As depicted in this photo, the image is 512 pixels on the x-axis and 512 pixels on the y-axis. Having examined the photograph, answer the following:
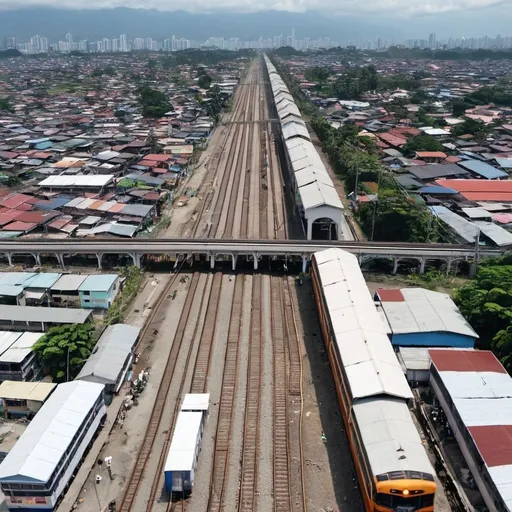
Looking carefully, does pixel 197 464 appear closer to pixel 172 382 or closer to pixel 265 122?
pixel 172 382

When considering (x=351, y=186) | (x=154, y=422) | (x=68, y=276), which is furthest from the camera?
(x=351, y=186)

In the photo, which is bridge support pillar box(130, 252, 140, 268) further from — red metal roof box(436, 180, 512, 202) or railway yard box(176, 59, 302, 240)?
red metal roof box(436, 180, 512, 202)

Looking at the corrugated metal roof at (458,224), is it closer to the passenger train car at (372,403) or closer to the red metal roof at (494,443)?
the passenger train car at (372,403)

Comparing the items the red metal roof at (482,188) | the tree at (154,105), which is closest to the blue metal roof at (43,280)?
the red metal roof at (482,188)

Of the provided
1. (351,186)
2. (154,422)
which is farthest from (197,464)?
(351,186)

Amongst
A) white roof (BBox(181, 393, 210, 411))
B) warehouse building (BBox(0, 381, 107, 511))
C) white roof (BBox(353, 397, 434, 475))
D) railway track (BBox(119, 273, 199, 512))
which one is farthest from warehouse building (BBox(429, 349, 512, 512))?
warehouse building (BBox(0, 381, 107, 511))
